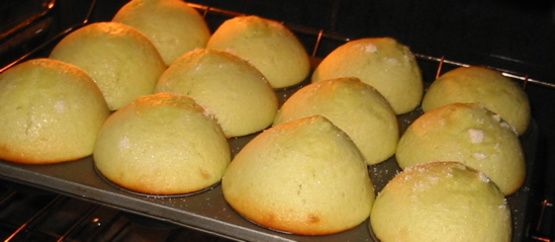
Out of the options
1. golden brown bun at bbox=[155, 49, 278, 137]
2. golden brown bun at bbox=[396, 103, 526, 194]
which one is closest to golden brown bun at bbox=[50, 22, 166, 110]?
golden brown bun at bbox=[155, 49, 278, 137]

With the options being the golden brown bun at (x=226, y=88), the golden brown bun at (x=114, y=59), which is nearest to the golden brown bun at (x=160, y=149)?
the golden brown bun at (x=226, y=88)

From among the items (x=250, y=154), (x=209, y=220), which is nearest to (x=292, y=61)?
(x=250, y=154)

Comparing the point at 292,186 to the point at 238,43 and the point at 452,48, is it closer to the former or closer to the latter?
the point at 238,43

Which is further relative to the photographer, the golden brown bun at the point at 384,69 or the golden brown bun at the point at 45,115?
the golden brown bun at the point at 384,69

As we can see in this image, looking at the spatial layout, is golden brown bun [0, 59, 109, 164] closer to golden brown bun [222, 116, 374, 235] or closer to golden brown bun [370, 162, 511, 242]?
golden brown bun [222, 116, 374, 235]

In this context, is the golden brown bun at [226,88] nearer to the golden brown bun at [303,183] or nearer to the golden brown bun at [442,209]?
the golden brown bun at [303,183]
